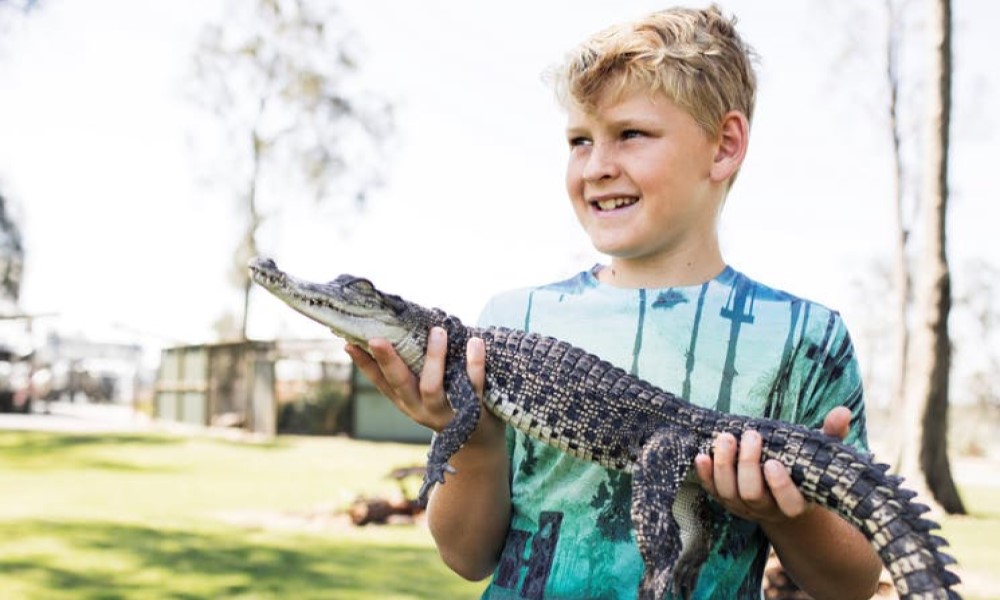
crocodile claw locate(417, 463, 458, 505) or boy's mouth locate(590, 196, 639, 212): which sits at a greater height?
boy's mouth locate(590, 196, 639, 212)

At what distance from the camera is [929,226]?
14055 millimetres

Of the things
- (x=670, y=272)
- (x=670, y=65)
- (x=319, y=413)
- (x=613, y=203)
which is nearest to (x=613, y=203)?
(x=613, y=203)

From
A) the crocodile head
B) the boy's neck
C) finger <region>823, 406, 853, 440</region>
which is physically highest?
the boy's neck

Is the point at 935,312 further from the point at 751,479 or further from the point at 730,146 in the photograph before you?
the point at 751,479

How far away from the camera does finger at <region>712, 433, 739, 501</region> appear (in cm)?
212

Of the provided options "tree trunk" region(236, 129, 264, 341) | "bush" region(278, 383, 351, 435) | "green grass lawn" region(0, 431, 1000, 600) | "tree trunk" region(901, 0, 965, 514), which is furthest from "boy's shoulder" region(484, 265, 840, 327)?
"tree trunk" region(236, 129, 264, 341)

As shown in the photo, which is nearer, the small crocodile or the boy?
the small crocodile

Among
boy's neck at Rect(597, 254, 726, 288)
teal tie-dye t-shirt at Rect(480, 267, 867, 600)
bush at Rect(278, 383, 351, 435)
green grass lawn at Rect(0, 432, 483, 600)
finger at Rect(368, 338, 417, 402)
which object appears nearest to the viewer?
teal tie-dye t-shirt at Rect(480, 267, 867, 600)

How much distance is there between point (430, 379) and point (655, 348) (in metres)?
0.63

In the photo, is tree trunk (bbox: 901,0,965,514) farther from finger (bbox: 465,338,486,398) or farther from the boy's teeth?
finger (bbox: 465,338,486,398)

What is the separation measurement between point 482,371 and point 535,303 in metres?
0.39

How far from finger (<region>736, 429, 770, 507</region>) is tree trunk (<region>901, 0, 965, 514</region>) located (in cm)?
1327

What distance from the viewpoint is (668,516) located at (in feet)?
7.29

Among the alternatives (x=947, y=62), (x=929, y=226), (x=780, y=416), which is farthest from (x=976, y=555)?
(x=780, y=416)
